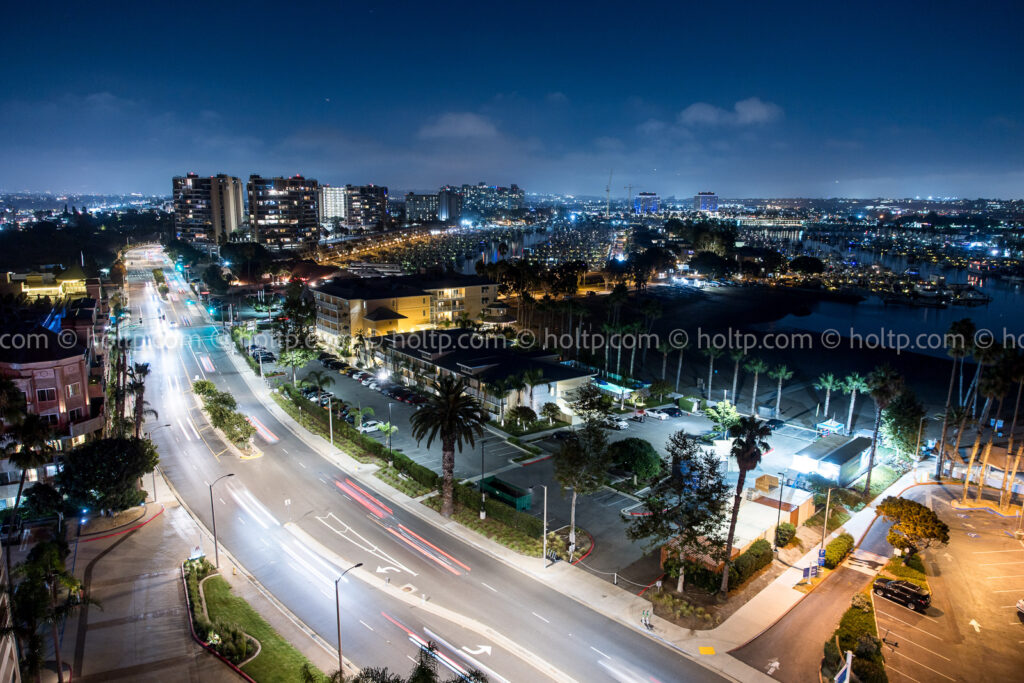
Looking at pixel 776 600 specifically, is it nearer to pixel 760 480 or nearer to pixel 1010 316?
pixel 760 480

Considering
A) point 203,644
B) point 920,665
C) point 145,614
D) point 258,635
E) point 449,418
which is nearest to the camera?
point 920,665

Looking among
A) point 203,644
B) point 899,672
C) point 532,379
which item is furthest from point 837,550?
point 203,644

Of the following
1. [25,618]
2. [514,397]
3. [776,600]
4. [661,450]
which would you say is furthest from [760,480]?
[25,618]

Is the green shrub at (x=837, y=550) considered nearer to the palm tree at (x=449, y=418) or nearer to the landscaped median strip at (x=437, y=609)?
the landscaped median strip at (x=437, y=609)

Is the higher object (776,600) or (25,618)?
(25,618)

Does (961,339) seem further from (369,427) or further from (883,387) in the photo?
(369,427)

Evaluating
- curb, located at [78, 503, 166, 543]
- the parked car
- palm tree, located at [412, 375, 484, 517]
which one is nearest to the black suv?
palm tree, located at [412, 375, 484, 517]

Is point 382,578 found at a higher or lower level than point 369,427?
lower
